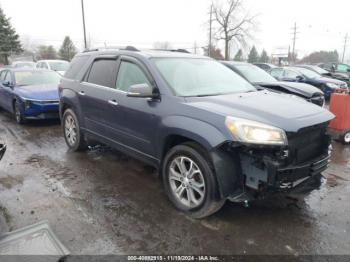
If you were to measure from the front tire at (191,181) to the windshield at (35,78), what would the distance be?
642 centimetres

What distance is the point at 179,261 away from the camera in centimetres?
277

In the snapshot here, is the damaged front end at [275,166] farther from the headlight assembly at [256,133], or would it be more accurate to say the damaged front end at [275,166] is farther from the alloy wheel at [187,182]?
the alloy wheel at [187,182]

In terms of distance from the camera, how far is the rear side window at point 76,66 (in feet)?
17.9

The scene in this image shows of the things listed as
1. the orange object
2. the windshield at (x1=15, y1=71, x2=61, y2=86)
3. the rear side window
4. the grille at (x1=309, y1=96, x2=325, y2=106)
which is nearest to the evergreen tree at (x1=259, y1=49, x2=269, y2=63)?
the grille at (x1=309, y1=96, x2=325, y2=106)

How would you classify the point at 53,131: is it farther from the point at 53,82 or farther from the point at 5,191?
the point at 5,191

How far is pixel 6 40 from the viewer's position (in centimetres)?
4256

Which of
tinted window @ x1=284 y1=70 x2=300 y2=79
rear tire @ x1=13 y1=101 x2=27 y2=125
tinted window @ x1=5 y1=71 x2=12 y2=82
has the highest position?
tinted window @ x1=5 y1=71 x2=12 y2=82

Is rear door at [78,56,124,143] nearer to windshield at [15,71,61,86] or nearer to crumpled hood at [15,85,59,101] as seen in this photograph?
crumpled hood at [15,85,59,101]

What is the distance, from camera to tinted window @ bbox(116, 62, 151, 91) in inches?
162

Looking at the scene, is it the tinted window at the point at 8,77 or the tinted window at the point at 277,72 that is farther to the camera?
the tinted window at the point at 277,72

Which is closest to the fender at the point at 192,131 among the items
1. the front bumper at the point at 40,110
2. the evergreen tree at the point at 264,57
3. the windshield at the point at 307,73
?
the front bumper at the point at 40,110

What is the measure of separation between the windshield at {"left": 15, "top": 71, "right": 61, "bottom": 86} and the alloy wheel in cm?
645

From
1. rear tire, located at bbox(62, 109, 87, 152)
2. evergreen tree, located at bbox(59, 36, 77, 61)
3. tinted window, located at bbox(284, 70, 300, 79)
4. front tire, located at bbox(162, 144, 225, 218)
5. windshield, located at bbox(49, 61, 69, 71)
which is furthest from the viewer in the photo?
evergreen tree, located at bbox(59, 36, 77, 61)

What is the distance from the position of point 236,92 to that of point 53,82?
645 cm
